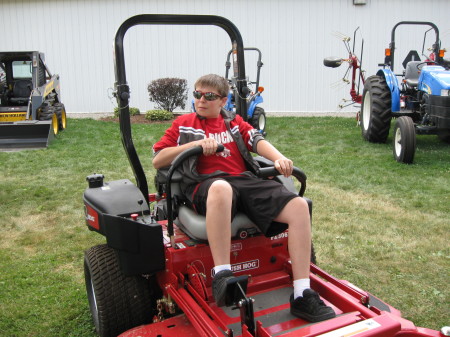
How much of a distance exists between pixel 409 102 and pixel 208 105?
235 inches

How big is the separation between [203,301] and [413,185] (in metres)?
4.06

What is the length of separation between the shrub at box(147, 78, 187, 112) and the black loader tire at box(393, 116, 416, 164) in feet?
23.4

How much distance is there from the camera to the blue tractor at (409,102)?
6.36 meters

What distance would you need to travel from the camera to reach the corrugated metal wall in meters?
12.8

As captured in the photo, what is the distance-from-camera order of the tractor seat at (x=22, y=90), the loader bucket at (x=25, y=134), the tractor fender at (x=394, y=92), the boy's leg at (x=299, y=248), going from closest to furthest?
1. the boy's leg at (x=299, y=248)
2. the tractor fender at (x=394, y=92)
3. the loader bucket at (x=25, y=134)
4. the tractor seat at (x=22, y=90)

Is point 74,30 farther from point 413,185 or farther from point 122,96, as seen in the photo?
point 122,96

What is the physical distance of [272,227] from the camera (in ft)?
7.72

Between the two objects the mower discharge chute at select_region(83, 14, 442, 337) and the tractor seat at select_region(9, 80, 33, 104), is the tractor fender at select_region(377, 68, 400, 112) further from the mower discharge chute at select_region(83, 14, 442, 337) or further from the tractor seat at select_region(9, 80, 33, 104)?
the tractor seat at select_region(9, 80, 33, 104)

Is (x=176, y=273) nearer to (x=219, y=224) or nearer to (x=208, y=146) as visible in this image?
(x=219, y=224)

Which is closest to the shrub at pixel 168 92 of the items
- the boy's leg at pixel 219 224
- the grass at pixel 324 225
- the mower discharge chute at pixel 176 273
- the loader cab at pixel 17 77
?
the loader cab at pixel 17 77

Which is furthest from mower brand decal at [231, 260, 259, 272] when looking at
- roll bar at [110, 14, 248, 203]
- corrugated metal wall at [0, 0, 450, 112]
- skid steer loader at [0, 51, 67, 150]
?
corrugated metal wall at [0, 0, 450, 112]

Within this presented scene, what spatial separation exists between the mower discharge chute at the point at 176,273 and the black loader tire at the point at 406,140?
4120mm

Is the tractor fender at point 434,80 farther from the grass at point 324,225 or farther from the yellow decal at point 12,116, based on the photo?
the yellow decal at point 12,116

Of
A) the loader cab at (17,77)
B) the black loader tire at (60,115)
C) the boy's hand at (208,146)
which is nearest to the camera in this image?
the boy's hand at (208,146)
